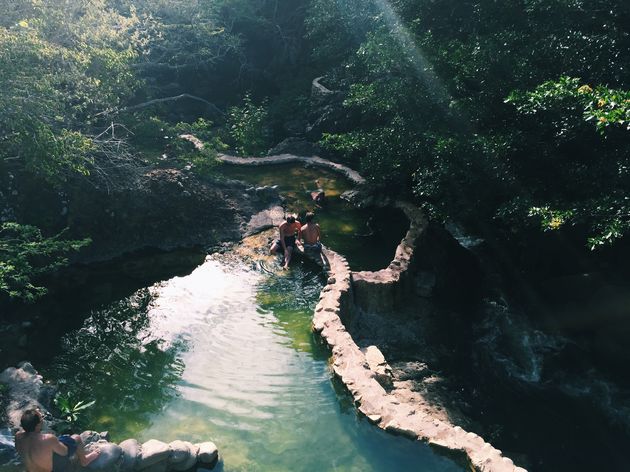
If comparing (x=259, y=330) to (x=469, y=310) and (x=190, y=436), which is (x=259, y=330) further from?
(x=469, y=310)

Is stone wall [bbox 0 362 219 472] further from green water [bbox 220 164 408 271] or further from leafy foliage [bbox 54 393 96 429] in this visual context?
green water [bbox 220 164 408 271]

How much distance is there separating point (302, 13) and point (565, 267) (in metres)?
21.3

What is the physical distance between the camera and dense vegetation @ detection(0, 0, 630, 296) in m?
9.53

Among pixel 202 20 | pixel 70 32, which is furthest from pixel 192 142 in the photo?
pixel 202 20

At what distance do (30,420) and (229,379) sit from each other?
365cm

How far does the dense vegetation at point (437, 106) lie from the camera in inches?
375

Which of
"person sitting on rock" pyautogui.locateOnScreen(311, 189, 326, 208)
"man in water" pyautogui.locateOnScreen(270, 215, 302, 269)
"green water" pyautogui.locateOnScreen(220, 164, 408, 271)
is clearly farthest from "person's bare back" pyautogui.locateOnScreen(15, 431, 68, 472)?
"person sitting on rock" pyautogui.locateOnScreen(311, 189, 326, 208)

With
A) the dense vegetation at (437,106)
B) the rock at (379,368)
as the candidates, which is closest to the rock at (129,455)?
the dense vegetation at (437,106)

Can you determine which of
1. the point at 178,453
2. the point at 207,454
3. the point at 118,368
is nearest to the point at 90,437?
the point at 178,453

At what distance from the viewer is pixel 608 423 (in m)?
10.3

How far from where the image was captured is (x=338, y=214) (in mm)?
17172

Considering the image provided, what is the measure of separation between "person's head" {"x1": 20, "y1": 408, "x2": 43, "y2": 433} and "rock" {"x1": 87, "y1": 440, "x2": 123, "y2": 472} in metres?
1.02

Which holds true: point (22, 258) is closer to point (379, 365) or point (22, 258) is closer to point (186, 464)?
point (186, 464)

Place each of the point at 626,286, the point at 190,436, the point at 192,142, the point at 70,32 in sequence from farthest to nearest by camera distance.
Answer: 1. the point at 192,142
2. the point at 70,32
3. the point at 626,286
4. the point at 190,436
